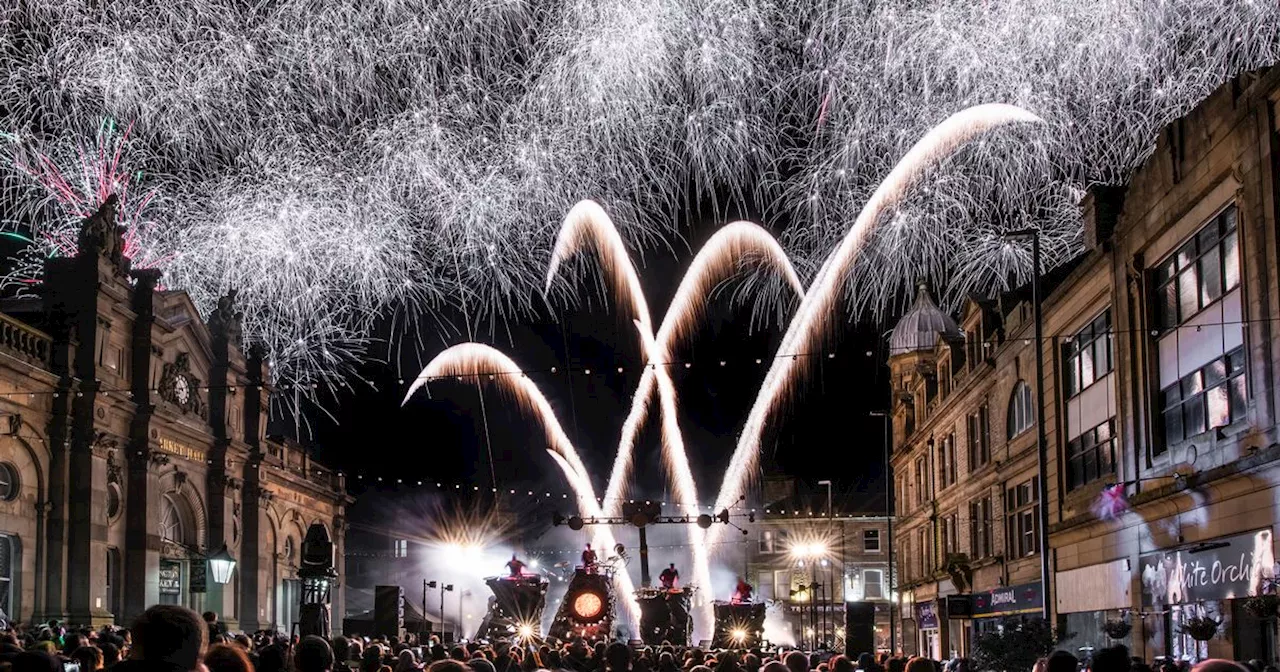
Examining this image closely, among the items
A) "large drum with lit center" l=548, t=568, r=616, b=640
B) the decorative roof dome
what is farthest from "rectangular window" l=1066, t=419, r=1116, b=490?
the decorative roof dome

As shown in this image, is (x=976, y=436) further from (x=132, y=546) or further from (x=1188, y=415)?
(x=132, y=546)

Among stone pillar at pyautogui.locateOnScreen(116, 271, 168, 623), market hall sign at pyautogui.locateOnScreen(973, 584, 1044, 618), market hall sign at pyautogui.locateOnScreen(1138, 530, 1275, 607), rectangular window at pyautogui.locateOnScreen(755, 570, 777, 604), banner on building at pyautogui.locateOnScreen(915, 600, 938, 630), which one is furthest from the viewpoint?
rectangular window at pyautogui.locateOnScreen(755, 570, 777, 604)

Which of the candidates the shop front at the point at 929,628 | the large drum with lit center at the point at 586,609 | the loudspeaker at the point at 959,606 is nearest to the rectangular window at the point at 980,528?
the loudspeaker at the point at 959,606

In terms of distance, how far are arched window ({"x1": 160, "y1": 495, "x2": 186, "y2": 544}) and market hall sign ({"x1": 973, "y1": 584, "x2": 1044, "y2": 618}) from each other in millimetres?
26698

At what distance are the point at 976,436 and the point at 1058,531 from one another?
12.7 metres

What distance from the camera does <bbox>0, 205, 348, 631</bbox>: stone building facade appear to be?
3997cm

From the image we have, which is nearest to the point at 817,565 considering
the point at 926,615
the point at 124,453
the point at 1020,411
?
the point at 926,615

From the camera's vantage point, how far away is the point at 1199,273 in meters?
26.9

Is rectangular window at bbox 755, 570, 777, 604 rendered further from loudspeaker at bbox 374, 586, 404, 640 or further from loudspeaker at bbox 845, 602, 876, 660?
loudspeaker at bbox 374, 586, 404, 640

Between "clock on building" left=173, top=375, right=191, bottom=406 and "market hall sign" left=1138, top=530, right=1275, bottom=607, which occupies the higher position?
"clock on building" left=173, top=375, right=191, bottom=406

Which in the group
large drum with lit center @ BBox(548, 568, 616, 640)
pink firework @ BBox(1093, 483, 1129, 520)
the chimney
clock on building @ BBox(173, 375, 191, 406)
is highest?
the chimney

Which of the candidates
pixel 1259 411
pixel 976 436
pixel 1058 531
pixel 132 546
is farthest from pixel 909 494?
pixel 1259 411

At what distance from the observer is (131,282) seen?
47.6 meters

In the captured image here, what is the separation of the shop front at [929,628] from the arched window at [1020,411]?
14929 millimetres
